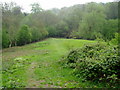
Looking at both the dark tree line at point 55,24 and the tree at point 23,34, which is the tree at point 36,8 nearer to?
the dark tree line at point 55,24

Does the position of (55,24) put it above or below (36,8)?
below

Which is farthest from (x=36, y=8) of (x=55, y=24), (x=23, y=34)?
(x=23, y=34)

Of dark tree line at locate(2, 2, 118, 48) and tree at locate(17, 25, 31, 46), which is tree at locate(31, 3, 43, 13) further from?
tree at locate(17, 25, 31, 46)

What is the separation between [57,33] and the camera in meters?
52.2

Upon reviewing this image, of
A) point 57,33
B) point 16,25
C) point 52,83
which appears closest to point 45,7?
point 57,33

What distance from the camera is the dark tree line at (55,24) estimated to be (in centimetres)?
2772

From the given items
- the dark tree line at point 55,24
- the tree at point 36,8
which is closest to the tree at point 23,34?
the dark tree line at point 55,24

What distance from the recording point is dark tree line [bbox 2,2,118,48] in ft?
91.0

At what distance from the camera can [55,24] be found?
167 feet

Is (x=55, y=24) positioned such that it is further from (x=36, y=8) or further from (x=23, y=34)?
(x=23, y=34)

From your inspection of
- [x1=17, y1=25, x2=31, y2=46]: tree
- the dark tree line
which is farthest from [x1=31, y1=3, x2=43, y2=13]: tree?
[x1=17, y1=25, x2=31, y2=46]: tree

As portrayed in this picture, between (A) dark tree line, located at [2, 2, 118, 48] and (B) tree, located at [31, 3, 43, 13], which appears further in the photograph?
(B) tree, located at [31, 3, 43, 13]

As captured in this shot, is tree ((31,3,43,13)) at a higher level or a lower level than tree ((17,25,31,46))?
higher

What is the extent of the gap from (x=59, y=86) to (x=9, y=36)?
24.8 metres
